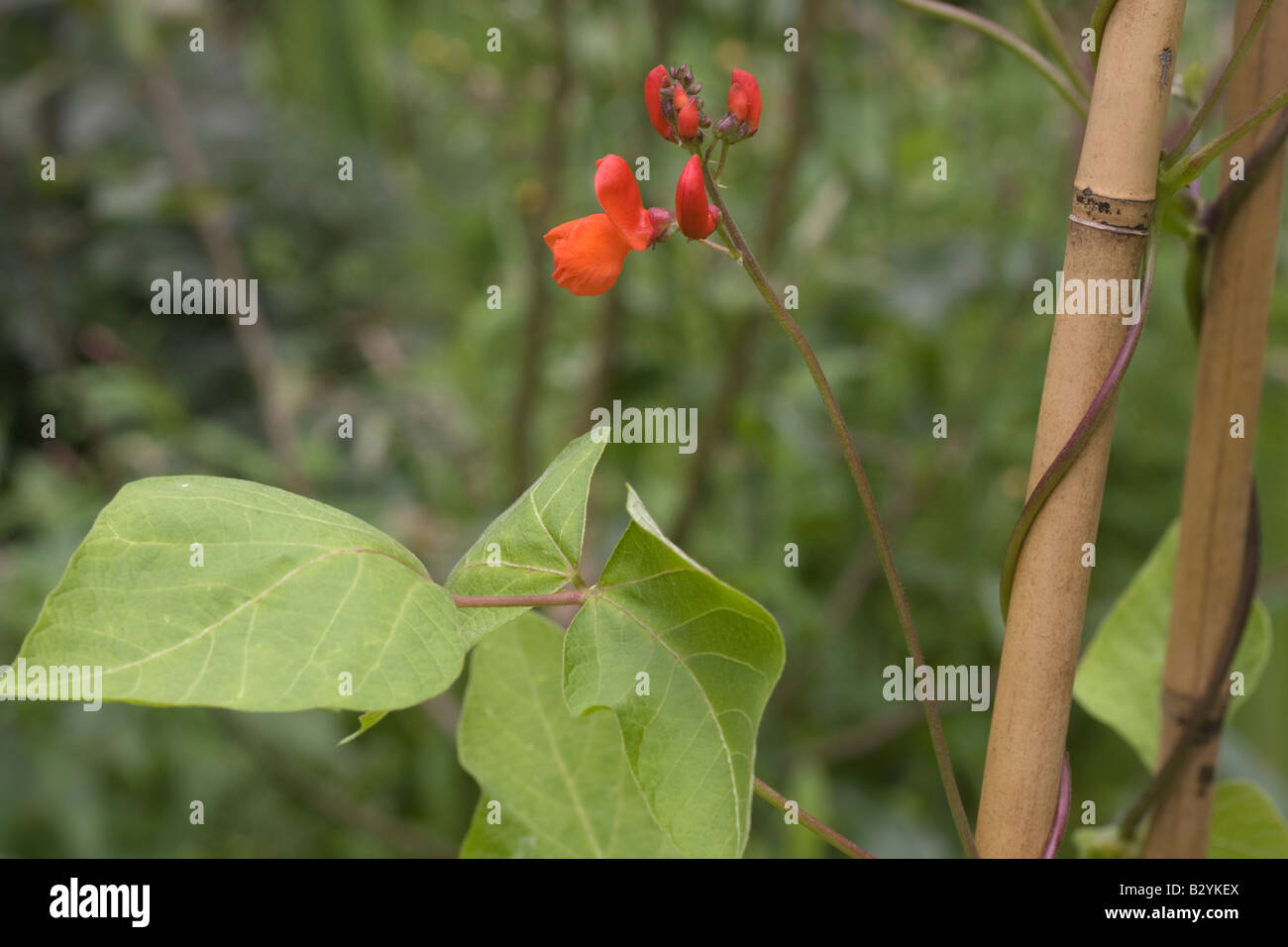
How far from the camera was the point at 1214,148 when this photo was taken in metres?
0.29

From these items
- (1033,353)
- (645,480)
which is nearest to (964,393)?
(1033,353)

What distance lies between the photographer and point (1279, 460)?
1334 mm

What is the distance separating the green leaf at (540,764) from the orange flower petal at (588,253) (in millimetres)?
161

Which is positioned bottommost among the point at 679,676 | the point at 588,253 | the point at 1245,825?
the point at 1245,825

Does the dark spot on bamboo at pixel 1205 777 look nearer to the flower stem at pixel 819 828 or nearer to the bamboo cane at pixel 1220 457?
the bamboo cane at pixel 1220 457

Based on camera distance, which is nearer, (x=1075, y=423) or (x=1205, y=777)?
(x=1075, y=423)

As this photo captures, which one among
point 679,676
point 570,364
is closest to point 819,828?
point 679,676

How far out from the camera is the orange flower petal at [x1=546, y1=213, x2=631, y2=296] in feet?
1.11

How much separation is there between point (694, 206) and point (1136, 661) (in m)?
0.33

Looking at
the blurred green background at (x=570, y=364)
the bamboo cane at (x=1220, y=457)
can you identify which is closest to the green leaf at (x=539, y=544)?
the bamboo cane at (x=1220, y=457)

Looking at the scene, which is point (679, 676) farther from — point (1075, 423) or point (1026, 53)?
point (1026, 53)

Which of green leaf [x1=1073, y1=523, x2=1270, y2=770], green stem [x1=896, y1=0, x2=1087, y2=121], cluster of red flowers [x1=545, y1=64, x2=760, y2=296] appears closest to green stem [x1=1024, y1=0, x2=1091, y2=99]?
green stem [x1=896, y1=0, x2=1087, y2=121]

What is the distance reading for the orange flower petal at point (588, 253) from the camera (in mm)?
340

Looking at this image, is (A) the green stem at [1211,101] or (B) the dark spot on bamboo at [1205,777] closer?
(A) the green stem at [1211,101]
